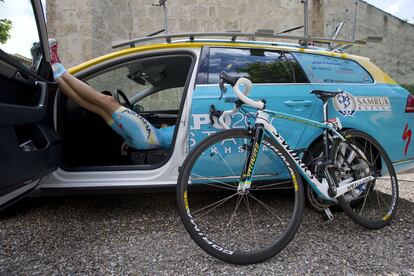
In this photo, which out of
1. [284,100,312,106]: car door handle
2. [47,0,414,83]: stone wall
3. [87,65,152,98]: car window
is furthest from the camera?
[47,0,414,83]: stone wall

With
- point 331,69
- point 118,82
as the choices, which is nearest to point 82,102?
point 118,82

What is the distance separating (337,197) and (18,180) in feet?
6.67

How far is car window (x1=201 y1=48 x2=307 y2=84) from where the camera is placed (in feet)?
8.11

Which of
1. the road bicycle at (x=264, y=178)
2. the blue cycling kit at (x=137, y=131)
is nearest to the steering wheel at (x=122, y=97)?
the blue cycling kit at (x=137, y=131)

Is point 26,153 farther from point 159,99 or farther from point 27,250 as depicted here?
point 159,99

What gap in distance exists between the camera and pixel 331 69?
104 inches

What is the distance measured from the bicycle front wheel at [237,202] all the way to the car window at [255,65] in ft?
2.24

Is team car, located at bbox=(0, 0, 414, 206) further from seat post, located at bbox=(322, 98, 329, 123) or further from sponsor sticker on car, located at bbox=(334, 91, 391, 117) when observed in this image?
seat post, located at bbox=(322, 98, 329, 123)

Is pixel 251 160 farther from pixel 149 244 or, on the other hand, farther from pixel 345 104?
pixel 345 104

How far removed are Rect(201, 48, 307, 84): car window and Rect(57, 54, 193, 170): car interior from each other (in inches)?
9.4

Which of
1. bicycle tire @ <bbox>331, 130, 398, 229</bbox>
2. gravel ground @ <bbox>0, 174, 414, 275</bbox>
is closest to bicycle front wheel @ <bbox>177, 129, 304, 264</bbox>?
gravel ground @ <bbox>0, 174, 414, 275</bbox>

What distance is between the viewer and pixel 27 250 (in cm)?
202

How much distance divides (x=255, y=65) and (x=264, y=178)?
3.10 feet

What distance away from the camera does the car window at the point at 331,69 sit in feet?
8.44
